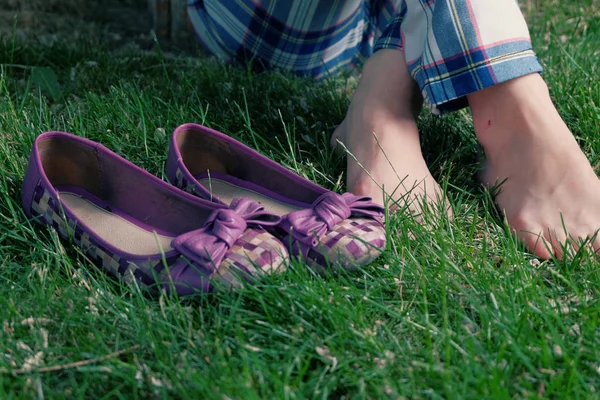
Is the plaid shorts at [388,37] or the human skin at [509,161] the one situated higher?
the plaid shorts at [388,37]

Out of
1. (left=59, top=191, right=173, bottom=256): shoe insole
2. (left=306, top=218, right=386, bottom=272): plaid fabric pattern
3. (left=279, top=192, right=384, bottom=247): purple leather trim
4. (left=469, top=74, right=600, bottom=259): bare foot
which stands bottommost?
(left=469, top=74, right=600, bottom=259): bare foot

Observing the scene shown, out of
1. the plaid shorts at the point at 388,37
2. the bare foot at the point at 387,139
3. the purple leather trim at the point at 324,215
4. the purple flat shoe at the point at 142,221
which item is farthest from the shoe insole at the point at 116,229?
the plaid shorts at the point at 388,37

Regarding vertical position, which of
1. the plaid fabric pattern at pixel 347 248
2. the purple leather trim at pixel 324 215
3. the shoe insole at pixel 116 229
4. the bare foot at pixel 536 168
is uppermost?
the shoe insole at pixel 116 229

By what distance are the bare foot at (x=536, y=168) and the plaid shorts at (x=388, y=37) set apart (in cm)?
5

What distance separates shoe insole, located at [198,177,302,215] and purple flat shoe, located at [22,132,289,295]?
13 centimetres

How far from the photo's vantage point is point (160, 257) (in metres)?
1.09

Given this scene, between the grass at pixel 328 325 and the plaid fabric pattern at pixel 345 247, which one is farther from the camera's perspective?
the plaid fabric pattern at pixel 345 247

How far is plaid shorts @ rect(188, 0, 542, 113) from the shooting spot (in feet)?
4.26

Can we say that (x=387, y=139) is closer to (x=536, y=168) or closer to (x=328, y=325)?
(x=536, y=168)

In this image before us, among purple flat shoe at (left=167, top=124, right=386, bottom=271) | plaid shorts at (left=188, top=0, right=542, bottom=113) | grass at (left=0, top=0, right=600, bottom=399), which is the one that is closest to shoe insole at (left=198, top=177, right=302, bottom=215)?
purple flat shoe at (left=167, top=124, right=386, bottom=271)

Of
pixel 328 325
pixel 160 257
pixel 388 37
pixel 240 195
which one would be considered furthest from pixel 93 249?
pixel 388 37

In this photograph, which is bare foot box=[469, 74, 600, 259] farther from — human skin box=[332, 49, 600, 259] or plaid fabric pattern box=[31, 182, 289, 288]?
plaid fabric pattern box=[31, 182, 289, 288]

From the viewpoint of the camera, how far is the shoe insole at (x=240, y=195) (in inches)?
53.6

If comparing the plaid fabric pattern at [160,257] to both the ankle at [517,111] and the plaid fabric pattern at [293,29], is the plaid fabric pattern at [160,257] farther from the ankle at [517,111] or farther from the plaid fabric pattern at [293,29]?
the plaid fabric pattern at [293,29]
